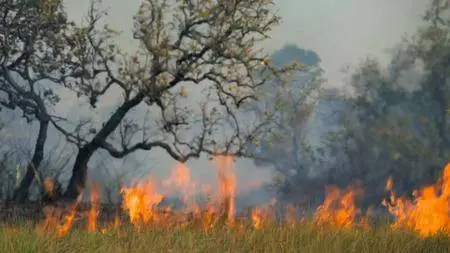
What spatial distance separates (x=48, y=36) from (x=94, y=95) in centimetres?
210

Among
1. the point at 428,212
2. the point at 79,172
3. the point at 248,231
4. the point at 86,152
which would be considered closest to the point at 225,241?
the point at 248,231

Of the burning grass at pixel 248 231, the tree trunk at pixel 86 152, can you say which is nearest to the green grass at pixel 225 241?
the burning grass at pixel 248 231

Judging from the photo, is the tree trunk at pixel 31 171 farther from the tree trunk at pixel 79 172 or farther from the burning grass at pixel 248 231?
the burning grass at pixel 248 231

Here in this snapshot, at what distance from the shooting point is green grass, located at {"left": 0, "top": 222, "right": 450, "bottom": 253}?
934 cm

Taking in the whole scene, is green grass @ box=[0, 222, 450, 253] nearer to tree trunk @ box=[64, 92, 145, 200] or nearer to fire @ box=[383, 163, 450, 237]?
fire @ box=[383, 163, 450, 237]

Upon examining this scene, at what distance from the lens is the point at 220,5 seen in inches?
786

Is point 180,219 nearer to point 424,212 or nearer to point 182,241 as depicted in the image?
point 182,241

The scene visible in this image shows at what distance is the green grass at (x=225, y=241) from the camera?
9.34 metres

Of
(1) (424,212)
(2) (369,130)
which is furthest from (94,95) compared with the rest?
(2) (369,130)

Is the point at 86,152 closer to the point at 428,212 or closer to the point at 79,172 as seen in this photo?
the point at 79,172

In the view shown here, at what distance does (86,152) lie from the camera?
2158 centimetres

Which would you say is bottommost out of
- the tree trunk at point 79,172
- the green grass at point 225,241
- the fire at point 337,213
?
the green grass at point 225,241

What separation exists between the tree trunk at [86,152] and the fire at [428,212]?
10.2 metres

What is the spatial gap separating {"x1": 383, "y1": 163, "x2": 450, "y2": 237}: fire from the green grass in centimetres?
64
